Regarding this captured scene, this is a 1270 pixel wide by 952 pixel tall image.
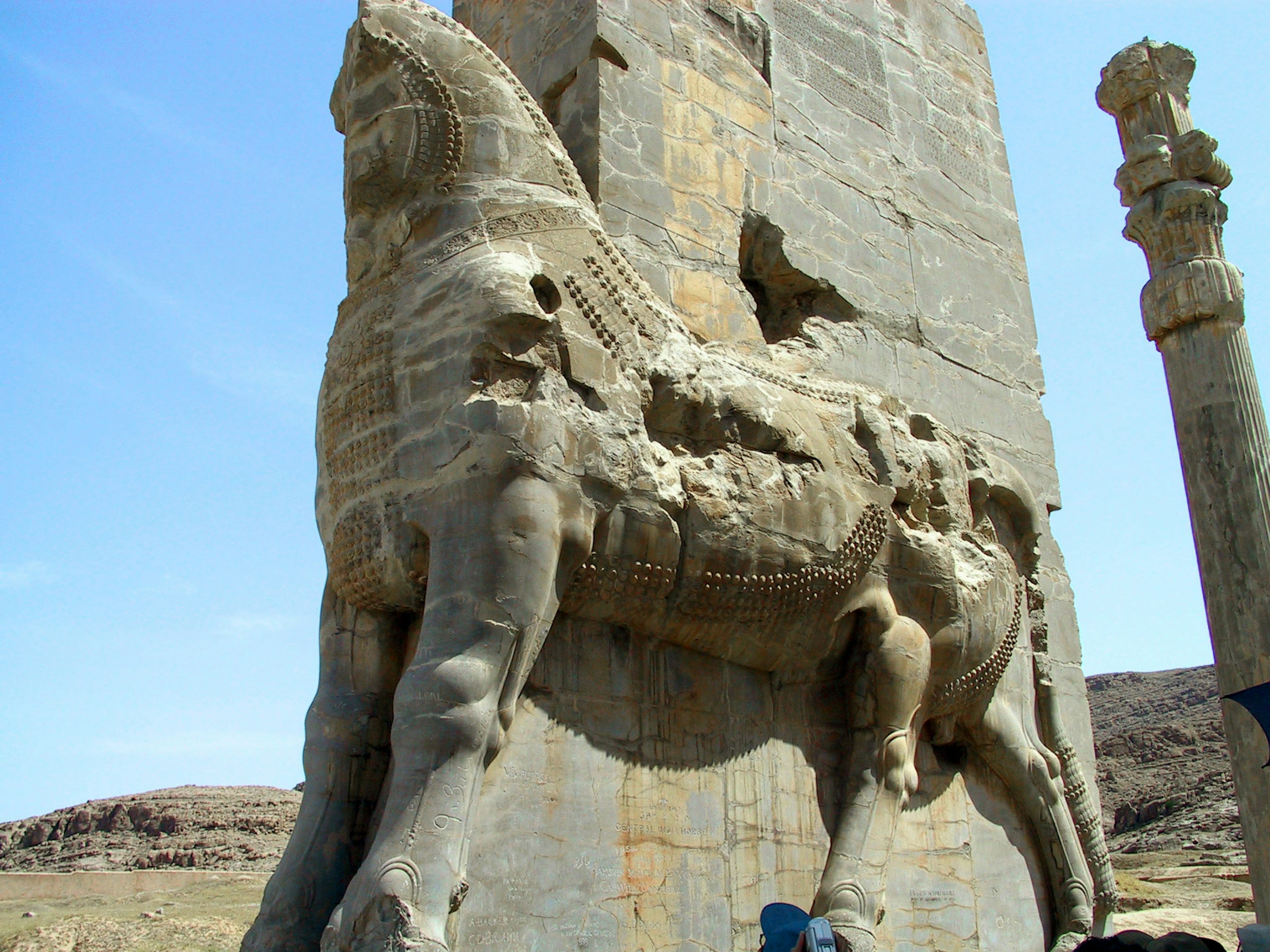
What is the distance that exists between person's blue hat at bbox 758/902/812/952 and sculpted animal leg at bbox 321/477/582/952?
836mm

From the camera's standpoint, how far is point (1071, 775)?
5602 millimetres

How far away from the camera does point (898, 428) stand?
510 centimetres

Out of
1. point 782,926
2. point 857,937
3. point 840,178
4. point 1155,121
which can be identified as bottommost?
point 857,937

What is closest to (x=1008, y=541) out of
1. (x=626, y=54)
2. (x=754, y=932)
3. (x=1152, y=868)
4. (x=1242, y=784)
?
(x=754, y=932)

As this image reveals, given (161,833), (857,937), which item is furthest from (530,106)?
(161,833)

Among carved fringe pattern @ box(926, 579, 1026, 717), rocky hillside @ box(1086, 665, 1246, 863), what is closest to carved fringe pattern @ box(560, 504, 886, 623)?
carved fringe pattern @ box(926, 579, 1026, 717)

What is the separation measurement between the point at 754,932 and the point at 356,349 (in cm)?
243

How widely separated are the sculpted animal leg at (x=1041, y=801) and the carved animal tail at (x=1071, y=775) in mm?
158

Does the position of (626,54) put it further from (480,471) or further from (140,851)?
(140,851)

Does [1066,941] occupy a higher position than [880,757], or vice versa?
[880,757]

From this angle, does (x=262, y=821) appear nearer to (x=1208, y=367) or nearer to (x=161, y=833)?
(x=161, y=833)

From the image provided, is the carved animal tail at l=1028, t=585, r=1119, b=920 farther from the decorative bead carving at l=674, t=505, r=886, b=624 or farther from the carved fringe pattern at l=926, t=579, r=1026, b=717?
the decorative bead carving at l=674, t=505, r=886, b=624

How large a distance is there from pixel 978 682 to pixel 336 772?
110 inches

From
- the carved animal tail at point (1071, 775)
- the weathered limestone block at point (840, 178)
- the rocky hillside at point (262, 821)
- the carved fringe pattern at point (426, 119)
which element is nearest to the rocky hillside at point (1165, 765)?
the rocky hillside at point (262, 821)
